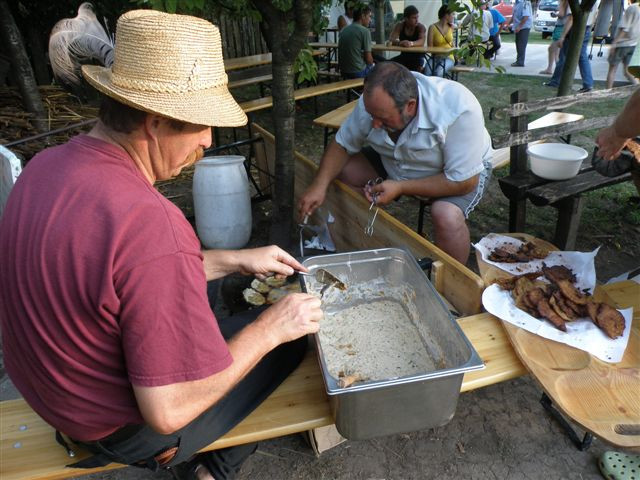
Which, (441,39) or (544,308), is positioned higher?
(441,39)

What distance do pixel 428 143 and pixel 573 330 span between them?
139 cm

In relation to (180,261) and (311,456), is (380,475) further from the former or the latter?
(180,261)

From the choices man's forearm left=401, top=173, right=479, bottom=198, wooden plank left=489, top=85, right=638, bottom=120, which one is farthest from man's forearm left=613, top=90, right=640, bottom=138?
wooden plank left=489, top=85, right=638, bottom=120

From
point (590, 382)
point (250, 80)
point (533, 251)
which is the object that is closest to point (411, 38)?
point (250, 80)

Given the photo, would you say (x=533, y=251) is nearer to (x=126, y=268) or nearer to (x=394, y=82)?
(x=394, y=82)

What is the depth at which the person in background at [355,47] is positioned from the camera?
7.61m

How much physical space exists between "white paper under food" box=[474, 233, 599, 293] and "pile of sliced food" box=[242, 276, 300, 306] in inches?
39.2

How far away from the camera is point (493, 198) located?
177 inches

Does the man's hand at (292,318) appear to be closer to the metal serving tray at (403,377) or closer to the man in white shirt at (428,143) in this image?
the metal serving tray at (403,377)

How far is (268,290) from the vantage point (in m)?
2.37

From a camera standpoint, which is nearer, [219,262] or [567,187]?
[219,262]

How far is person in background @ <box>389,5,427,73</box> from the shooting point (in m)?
9.09

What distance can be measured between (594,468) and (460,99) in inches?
78.5

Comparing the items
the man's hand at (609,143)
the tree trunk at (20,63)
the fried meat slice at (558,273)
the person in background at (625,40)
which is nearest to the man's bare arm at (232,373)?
the fried meat slice at (558,273)
